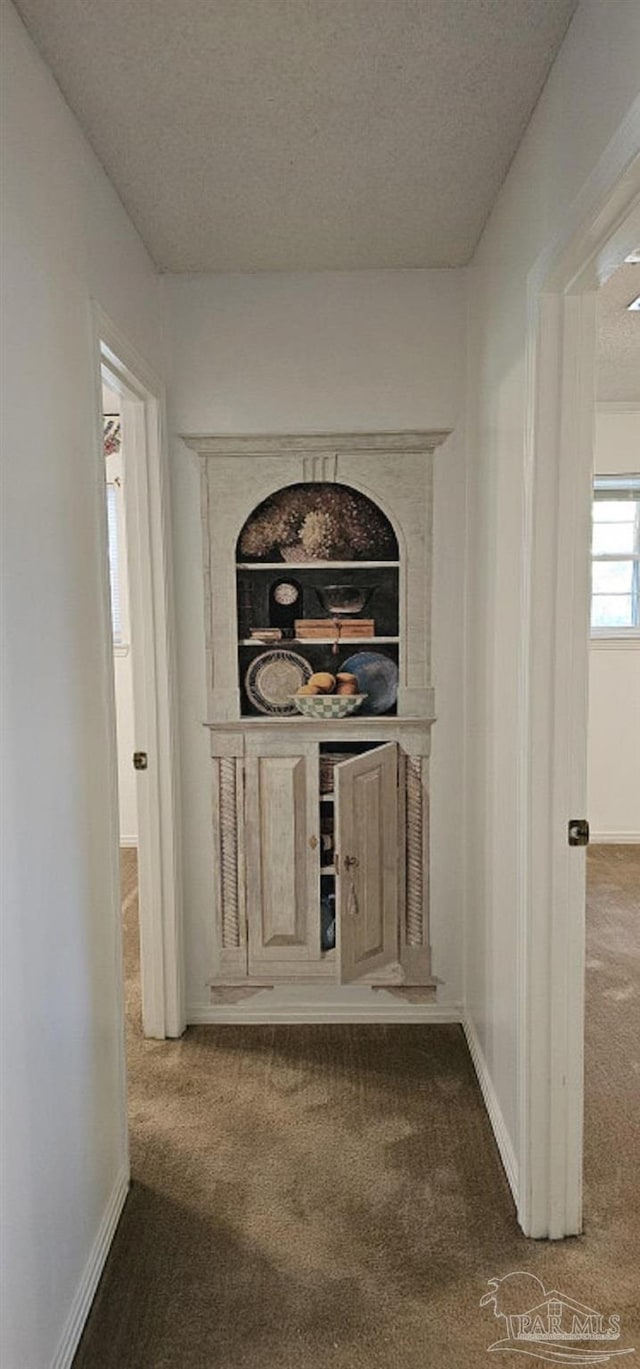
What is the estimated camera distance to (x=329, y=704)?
3080 millimetres

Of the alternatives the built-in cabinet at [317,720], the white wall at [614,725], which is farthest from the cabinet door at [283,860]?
the white wall at [614,725]

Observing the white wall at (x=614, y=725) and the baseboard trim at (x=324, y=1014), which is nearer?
the baseboard trim at (x=324, y=1014)

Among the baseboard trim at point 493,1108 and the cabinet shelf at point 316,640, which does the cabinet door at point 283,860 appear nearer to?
the cabinet shelf at point 316,640

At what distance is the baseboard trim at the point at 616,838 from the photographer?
5250 millimetres

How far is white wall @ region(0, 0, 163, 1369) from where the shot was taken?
1547 mm

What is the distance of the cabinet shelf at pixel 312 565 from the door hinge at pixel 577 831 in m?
1.28

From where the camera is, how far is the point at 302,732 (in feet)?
10.2

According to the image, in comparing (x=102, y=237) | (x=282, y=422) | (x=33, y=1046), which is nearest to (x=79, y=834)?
(x=33, y=1046)

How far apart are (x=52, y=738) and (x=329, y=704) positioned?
1423 millimetres

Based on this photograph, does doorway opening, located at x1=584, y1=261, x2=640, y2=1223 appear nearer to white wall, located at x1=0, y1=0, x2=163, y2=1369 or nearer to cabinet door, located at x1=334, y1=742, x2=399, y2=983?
cabinet door, located at x1=334, y1=742, x2=399, y2=983

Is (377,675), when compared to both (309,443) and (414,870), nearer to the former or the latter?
(414,870)

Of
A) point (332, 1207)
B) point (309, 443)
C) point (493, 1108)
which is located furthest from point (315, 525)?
point (332, 1207)

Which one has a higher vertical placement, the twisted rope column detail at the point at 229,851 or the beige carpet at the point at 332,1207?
the twisted rope column detail at the point at 229,851

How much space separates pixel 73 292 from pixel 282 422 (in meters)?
1.14
